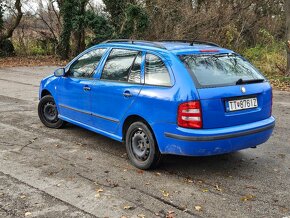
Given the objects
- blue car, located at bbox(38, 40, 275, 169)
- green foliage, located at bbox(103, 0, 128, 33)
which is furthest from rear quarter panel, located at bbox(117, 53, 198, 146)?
green foliage, located at bbox(103, 0, 128, 33)

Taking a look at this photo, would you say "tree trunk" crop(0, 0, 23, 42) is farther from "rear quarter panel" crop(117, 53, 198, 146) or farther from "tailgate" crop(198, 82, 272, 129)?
"tailgate" crop(198, 82, 272, 129)

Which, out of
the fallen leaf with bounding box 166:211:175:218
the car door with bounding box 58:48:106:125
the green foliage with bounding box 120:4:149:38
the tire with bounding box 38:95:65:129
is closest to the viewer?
the fallen leaf with bounding box 166:211:175:218

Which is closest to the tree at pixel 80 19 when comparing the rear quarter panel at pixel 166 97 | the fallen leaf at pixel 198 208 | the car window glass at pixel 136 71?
the car window glass at pixel 136 71

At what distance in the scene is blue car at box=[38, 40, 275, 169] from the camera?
15.5 ft

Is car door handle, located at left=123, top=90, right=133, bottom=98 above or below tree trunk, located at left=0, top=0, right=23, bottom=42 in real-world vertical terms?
below

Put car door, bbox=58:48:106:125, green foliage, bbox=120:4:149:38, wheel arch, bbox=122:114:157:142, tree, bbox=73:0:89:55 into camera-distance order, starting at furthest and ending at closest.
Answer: tree, bbox=73:0:89:55 < green foliage, bbox=120:4:149:38 < car door, bbox=58:48:106:125 < wheel arch, bbox=122:114:157:142

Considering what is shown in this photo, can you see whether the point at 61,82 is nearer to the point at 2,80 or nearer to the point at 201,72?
the point at 201,72

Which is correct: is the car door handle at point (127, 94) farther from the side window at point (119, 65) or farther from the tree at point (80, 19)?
the tree at point (80, 19)

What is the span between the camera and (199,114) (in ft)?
15.3

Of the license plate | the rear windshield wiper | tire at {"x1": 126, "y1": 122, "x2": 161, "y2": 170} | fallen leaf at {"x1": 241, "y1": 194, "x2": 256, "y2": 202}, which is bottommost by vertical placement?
fallen leaf at {"x1": 241, "y1": 194, "x2": 256, "y2": 202}

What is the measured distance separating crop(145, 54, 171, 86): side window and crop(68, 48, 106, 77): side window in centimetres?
115

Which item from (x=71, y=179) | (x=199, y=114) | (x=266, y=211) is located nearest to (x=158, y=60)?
(x=199, y=114)

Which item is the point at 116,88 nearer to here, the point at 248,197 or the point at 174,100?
the point at 174,100

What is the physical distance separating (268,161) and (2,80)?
41.7 ft
